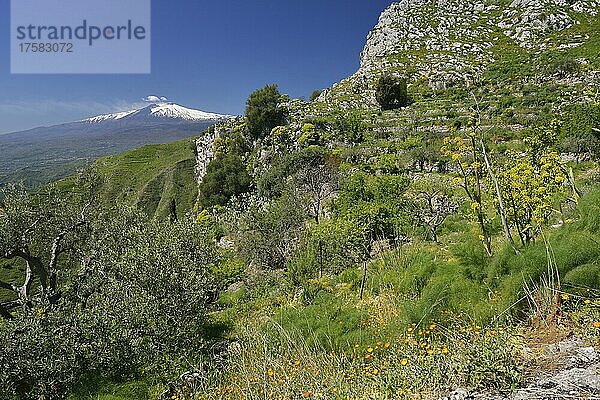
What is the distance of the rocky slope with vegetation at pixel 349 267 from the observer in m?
4.79

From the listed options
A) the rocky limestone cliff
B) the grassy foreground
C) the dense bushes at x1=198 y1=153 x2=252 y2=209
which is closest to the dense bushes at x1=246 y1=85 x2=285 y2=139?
the dense bushes at x1=198 y1=153 x2=252 y2=209

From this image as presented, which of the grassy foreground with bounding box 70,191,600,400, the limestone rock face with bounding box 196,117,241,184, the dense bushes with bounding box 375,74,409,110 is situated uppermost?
the dense bushes with bounding box 375,74,409,110

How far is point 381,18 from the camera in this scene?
7506 cm

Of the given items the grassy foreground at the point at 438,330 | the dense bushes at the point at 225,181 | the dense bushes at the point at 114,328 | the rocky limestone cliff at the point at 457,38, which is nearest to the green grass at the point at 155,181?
the dense bushes at the point at 225,181

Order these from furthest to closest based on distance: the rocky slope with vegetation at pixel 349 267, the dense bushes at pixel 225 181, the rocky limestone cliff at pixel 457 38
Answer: the rocky limestone cliff at pixel 457 38 < the dense bushes at pixel 225 181 < the rocky slope with vegetation at pixel 349 267

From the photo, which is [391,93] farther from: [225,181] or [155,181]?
[155,181]

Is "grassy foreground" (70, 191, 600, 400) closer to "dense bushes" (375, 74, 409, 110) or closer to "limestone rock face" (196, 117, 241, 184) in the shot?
"dense bushes" (375, 74, 409, 110)

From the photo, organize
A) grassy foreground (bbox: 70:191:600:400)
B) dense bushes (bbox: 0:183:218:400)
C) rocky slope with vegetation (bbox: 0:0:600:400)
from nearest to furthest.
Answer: grassy foreground (bbox: 70:191:600:400)
rocky slope with vegetation (bbox: 0:0:600:400)
dense bushes (bbox: 0:183:218:400)

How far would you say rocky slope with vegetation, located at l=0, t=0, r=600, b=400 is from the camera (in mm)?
4793

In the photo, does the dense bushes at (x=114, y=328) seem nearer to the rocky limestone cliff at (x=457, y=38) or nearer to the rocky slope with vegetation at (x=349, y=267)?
the rocky slope with vegetation at (x=349, y=267)

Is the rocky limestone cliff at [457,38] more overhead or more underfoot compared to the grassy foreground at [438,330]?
more overhead

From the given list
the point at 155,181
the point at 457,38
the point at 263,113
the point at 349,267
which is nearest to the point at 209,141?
the point at 263,113

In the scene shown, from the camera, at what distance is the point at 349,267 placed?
50.7 ft

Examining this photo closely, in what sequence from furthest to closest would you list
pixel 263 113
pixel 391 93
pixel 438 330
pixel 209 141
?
pixel 209 141, pixel 263 113, pixel 391 93, pixel 438 330
